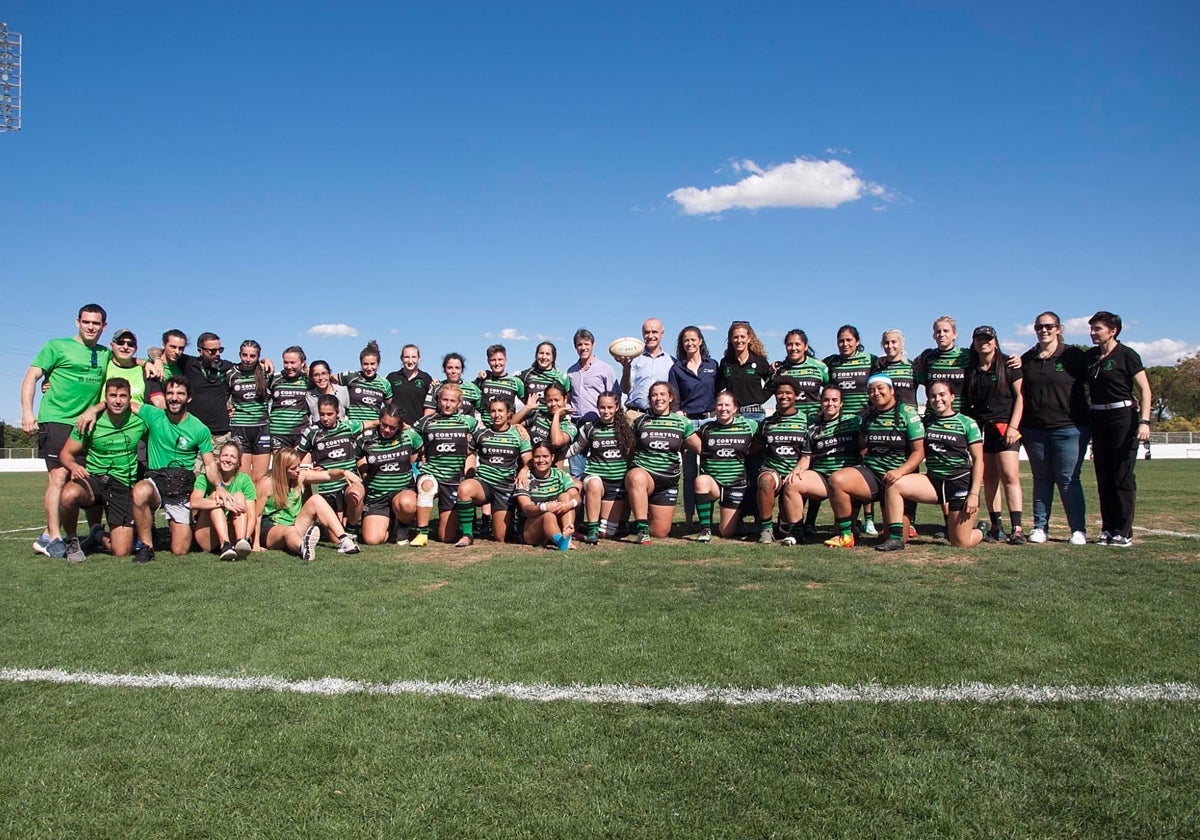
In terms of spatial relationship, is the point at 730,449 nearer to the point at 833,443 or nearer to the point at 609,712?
the point at 833,443

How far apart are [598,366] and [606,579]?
3.26m

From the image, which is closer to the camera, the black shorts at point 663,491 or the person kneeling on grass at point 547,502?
the person kneeling on grass at point 547,502

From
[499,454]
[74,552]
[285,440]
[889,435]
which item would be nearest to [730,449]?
[889,435]

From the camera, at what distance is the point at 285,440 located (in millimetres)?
8031

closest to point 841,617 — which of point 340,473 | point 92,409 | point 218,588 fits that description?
point 218,588

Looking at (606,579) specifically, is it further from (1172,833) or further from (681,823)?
(1172,833)

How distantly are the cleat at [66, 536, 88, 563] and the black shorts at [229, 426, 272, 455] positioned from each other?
197 cm

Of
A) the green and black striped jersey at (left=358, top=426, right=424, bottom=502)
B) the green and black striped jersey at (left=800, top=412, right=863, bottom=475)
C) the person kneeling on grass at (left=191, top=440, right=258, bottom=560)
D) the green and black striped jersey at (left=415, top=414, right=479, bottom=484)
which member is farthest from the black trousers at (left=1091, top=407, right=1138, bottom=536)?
the person kneeling on grass at (left=191, top=440, right=258, bottom=560)

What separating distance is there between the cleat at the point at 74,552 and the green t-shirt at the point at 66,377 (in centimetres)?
104

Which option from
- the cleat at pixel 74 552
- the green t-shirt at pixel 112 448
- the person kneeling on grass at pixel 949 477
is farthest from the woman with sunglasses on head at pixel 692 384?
the cleat at pixel 74 552

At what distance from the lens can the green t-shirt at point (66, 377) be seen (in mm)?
6742

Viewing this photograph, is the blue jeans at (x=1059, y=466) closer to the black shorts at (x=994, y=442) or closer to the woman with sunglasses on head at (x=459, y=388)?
the black shorts at (x=994, y=442)

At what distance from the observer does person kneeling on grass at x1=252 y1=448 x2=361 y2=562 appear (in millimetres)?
6840

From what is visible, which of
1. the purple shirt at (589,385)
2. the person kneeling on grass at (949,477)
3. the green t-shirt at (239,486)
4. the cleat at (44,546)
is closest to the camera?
the person kneeling on grass at (949,477)
